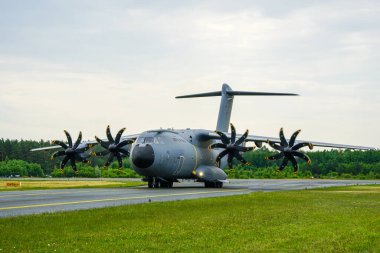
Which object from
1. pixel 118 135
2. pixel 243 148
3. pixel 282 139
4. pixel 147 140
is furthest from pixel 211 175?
pixel 118 135

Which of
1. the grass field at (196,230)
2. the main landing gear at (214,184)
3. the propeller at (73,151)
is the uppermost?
the propeller at (73,151)

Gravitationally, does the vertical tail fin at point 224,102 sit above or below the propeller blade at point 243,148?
above

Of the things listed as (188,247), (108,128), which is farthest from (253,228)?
(108,128)

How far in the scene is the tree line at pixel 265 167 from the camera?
104 m

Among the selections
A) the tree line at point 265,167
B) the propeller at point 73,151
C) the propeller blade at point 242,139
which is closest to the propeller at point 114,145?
the propeller at point 73,151

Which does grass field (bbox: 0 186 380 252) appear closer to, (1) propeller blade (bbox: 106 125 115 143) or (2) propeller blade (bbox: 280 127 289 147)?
(2) propeller blade (bbox: 280 127 289 147)

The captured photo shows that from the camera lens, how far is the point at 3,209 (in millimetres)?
22266

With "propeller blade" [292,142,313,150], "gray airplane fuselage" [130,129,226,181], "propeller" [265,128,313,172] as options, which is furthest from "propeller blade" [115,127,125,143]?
"propeller blade" [292,142,313,150]

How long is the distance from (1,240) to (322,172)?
10171 cm

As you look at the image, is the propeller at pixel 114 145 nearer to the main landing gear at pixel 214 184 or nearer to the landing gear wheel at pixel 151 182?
the landing gear wheel at pixel 151 182

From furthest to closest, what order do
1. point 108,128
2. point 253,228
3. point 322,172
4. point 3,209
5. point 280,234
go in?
1. point 322,172
2. point 108,128
3. point 3,209
4. point 253,228
5. point 280,234

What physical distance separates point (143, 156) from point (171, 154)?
3.09 metres

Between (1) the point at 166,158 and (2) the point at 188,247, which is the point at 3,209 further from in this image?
(1) the point at 166,158

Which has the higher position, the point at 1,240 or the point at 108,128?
the point at 108,128
